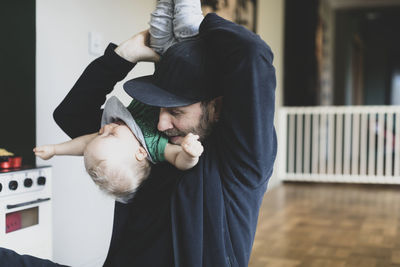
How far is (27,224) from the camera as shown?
1512mm

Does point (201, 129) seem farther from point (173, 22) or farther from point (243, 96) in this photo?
point (173, 22)

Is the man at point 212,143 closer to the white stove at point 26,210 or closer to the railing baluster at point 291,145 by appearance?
the white stove at point 26,210

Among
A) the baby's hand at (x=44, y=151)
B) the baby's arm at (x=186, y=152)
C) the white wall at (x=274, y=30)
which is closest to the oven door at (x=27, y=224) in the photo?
the baby's hand at (x=44, y=151)

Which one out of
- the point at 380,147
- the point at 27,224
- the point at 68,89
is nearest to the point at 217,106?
the point at 27,224

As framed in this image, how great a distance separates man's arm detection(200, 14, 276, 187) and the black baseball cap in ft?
0.07

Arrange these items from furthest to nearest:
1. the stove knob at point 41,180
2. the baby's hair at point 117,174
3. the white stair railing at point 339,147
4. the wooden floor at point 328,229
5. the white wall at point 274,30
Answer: the white stair railing at point 339,147 → the white wall at point 274,30 → the wooden floor at point 328,229 → the stove knob at point 41,180 → the baby's hair at point 117,174

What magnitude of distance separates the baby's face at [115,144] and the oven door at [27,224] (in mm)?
619

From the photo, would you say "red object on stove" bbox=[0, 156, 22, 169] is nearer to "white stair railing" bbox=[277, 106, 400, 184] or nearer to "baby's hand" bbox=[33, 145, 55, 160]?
"baby's hand" bbox=[33, 145, 55, 160]

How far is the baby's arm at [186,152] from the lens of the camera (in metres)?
0.83

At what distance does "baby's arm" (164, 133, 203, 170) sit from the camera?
2.73 feet

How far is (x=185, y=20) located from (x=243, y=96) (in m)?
0.24

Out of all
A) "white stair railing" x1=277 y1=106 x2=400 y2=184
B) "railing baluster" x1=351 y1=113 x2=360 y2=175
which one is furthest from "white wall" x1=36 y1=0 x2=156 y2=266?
"railing baluster" x1=351 y1=113 x2=360 y2=175

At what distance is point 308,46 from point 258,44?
5622mm

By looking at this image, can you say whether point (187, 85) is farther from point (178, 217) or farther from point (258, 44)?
point (178, 217)
